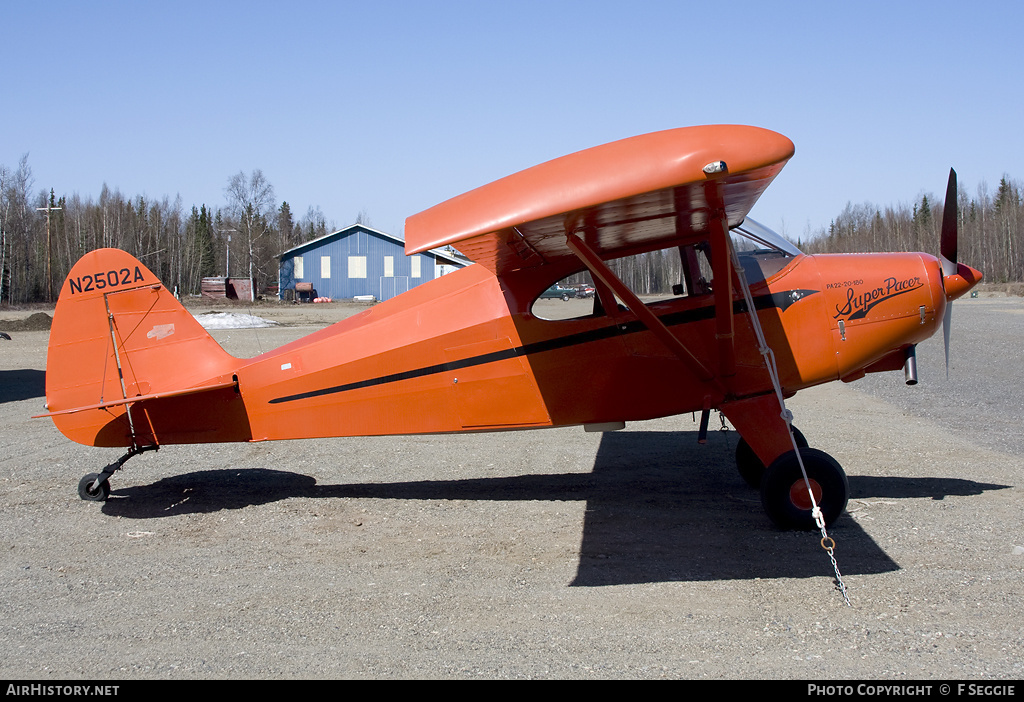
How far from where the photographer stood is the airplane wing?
14.2 ft

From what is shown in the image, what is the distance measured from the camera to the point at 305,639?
14.0 feet

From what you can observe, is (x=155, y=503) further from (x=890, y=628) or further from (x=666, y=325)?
(x=890, y=628)

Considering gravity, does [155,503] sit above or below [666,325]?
below

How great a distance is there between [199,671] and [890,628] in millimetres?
3792

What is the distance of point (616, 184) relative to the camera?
4383 millimetres

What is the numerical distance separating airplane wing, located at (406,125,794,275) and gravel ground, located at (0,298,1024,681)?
93.8 inches

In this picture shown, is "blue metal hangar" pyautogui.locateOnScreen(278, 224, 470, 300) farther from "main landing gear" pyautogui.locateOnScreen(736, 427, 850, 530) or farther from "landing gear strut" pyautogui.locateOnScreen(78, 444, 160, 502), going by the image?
"main landing gear" pyautogui.locateOnScreen(736, 427, 850, 530)

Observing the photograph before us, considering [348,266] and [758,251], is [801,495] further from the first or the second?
[348,266]

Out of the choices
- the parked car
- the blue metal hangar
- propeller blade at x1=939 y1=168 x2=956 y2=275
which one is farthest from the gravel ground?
the blue metal hangar

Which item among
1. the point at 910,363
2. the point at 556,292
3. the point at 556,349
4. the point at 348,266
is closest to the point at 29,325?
the point at 556,292

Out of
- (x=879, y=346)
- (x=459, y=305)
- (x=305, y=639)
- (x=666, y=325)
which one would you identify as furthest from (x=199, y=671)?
(x=879, y=346)

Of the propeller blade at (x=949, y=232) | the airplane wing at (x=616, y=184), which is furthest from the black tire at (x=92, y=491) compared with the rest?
the propeller blade at (x=949, y=232)

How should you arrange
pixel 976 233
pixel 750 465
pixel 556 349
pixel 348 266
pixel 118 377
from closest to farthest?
pixel 556 349 < pixel 118 377 < pixel 750 465 < pixel 348 266 < pixel 976 233

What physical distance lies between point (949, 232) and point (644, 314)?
2.93 metres
